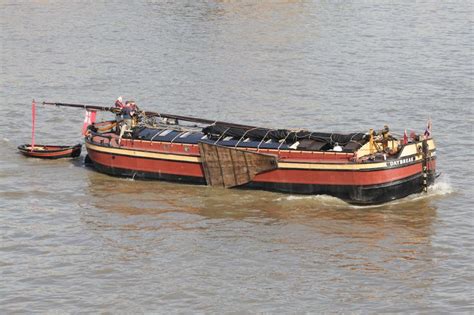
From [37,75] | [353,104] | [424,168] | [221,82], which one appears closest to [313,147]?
[424,168]

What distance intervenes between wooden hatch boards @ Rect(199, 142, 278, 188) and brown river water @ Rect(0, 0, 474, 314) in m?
0.56

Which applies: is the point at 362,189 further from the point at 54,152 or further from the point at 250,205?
the point at 54,152

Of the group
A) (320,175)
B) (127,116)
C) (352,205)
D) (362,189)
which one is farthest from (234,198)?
(127,116)

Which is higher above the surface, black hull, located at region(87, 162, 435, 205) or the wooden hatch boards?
the wooden hatch boards

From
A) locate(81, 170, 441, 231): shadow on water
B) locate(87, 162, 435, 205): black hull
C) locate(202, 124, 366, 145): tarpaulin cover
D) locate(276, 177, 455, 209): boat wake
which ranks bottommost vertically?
locate(81, 170, 441, 231): shadow on water

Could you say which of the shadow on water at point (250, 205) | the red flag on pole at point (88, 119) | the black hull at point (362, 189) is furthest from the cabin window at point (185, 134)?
the red flag on pole at point (88, 119)

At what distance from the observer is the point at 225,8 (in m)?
84.9

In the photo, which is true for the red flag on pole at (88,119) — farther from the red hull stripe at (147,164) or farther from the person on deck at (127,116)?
the person on deck at (127,116)

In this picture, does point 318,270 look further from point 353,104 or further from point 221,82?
point 221,82

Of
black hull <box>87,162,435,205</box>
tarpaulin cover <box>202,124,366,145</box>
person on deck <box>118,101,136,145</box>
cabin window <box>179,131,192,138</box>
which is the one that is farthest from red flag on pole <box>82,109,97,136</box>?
black hull <box>87,162,435,205</box>

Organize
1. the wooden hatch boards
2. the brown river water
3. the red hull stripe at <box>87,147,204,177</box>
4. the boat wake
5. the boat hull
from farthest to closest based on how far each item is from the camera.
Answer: the red hull stripe at <box>87,147,204,177</box>
the wooden hatch boards
the boat wake
the boat hull
the brown river water

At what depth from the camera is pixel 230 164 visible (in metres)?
38.2

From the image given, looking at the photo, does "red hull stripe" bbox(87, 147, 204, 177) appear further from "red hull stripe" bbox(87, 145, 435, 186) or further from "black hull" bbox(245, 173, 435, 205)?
"black hull" bbox(245, 173, 435, 205)

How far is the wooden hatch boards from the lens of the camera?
123ft
